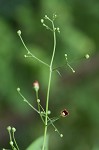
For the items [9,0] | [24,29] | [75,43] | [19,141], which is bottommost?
[19,141]

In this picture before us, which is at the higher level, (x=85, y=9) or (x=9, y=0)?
(x=9, y=0)

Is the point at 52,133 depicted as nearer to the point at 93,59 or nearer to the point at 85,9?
the point at 93,59

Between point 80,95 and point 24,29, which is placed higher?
point 24,29

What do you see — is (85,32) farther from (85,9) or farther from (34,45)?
(34,45)

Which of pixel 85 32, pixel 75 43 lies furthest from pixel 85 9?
pixel 75 43

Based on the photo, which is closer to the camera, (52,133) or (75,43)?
(75,43)

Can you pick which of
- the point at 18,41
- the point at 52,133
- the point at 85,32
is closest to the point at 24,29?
the point at 18,41
